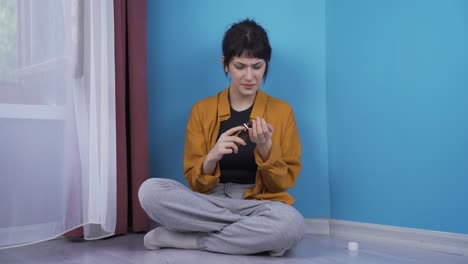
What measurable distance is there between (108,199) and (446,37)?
1.23 meters

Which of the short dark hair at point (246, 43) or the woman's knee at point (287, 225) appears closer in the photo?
the woman's knee at point (287, 225)

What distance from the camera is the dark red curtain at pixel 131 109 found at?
5.77 feet

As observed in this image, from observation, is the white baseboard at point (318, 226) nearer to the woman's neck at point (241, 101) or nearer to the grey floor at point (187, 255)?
the grey floor at point (187, 255)

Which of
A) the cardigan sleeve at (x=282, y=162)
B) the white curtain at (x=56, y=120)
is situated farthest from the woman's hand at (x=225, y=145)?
the white curtain at (x=56, y=120)

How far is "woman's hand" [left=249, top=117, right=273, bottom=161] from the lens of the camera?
56.1 inches

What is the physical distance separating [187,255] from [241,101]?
0.60 m

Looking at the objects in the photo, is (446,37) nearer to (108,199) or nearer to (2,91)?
(108,199)

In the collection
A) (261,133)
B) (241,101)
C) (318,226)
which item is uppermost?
(241,101)

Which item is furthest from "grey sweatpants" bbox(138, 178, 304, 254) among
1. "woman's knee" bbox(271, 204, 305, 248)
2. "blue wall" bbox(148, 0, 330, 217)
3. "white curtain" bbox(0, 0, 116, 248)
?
"blue wall" bbox(148, 0, 330, 217)

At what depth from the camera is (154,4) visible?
1.99m

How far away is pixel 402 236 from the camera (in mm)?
1607

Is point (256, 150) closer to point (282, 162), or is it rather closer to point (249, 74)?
point (282, 162)

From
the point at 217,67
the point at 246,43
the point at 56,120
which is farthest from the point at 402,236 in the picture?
the point at 56,120

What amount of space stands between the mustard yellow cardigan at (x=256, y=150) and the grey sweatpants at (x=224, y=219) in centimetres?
7
